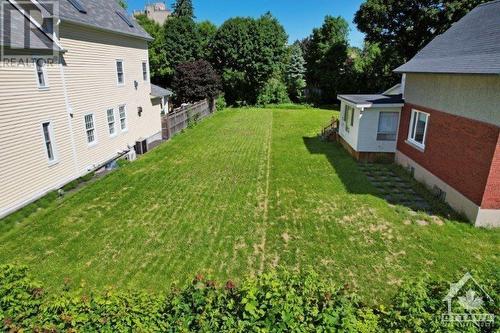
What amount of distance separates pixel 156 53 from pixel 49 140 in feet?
93.4

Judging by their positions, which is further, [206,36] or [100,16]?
[206,36]

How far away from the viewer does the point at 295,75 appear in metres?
45.3

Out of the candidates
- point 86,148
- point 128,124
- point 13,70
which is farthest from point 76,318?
point 128,124

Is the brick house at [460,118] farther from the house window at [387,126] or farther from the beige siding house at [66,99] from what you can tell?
the beige siding house at [66,99]

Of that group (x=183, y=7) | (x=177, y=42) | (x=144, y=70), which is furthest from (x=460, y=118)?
(x=183, y=7)

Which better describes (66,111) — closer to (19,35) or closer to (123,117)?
(19,35)

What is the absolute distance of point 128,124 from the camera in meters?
18.7

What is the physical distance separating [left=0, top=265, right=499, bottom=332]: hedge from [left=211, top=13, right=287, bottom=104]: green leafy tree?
3617cm

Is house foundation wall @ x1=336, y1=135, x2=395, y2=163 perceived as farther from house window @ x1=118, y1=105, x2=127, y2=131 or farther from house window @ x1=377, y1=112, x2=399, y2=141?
house window @ x1=118, y1=105, x2=127, y2=131

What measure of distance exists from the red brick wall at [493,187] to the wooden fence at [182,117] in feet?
60.0

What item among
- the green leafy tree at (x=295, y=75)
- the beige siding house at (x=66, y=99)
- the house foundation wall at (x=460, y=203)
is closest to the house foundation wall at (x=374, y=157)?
the house foundation wall at (x=460, y=203)

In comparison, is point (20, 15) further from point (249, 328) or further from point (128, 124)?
point (249, 328)

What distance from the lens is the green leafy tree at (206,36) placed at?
39281 mm

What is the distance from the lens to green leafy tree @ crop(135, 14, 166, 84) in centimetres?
3675
